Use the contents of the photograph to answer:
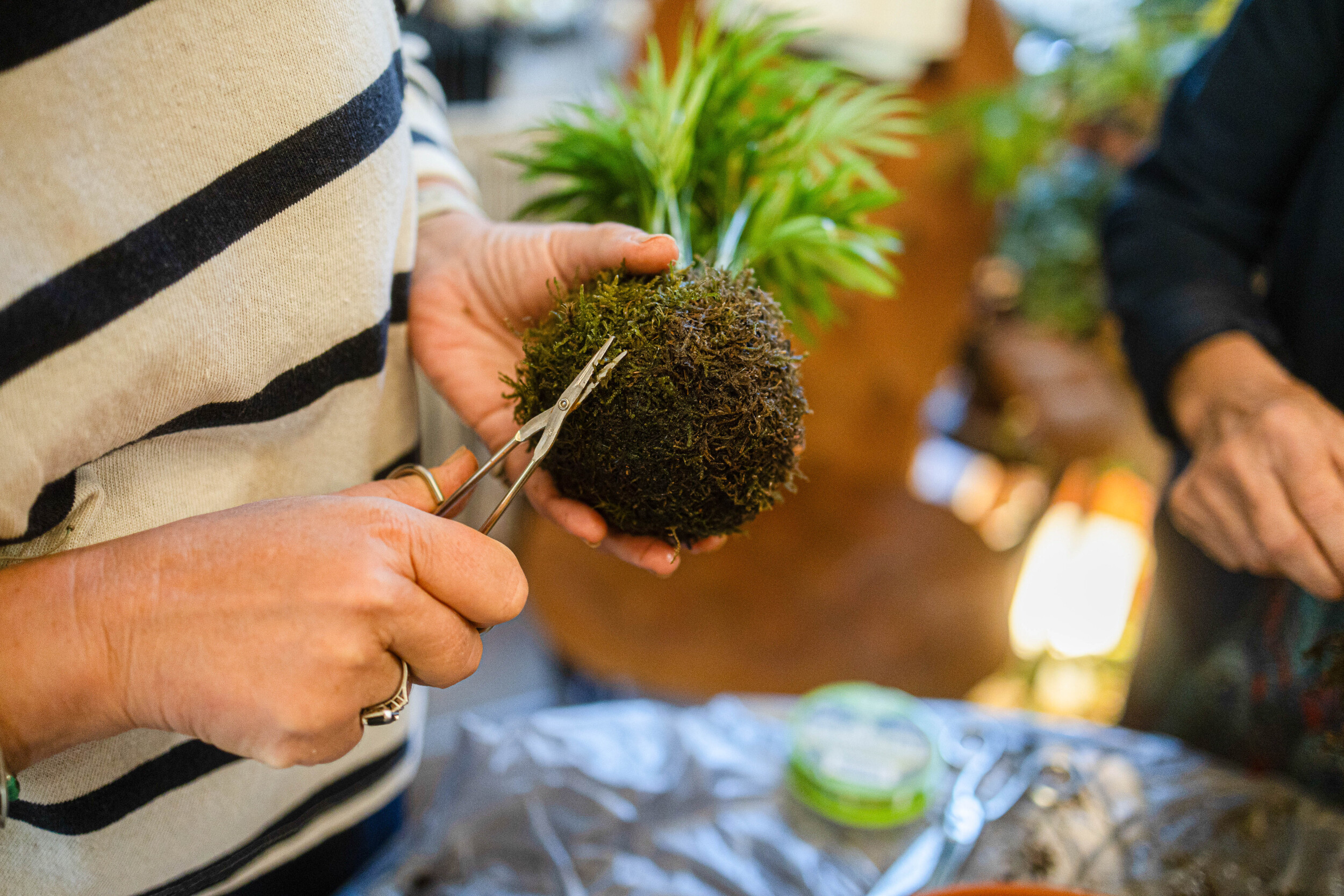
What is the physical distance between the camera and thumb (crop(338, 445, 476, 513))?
0.60 metres

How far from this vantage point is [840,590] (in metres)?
1.65

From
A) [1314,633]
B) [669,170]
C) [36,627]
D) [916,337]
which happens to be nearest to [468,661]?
[36,627]

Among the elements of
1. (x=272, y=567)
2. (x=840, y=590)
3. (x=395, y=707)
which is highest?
(x=272, y=567)

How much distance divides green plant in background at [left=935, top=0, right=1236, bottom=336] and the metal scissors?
55.6 inches

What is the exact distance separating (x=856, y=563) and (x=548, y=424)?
1.24 m

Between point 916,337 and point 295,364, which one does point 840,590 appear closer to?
point 916,337

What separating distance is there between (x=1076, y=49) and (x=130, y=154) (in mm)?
2060

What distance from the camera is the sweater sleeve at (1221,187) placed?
97 centimetres

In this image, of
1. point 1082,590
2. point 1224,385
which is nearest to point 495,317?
point 1224,385

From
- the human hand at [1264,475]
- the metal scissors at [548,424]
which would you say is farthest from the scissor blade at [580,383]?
the human hand at [1264,475]

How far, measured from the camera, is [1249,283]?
108cm

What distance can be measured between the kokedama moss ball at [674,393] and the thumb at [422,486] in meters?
0.07

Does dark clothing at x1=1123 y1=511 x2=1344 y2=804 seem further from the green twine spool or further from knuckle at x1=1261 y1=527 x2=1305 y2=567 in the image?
the green twine spool

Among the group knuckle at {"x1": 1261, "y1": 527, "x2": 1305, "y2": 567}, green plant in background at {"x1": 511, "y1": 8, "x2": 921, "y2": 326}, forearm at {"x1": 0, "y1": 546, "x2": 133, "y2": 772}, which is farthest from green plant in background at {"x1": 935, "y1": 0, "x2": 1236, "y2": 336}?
forearm at {"x1": 0, "y1": 546, "x2": 133, "y2": 772}
